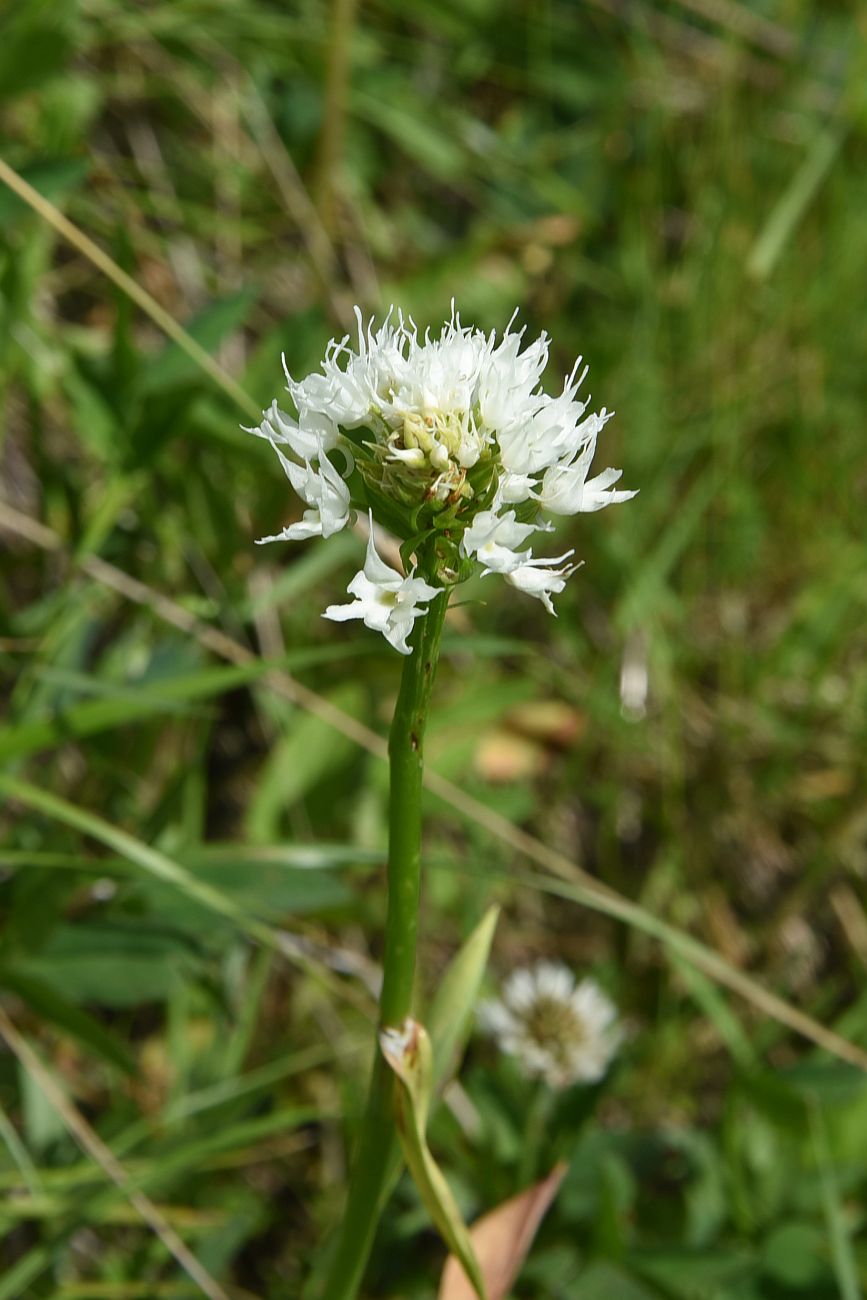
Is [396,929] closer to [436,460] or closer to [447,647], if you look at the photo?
[436,460]

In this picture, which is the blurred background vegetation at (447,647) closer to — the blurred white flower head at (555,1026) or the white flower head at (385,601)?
the blurred white flower head at (555,1026)

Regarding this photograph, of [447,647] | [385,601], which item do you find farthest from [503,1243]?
[385,601]

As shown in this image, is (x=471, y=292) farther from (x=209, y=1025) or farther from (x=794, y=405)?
(x=209, y=1025)

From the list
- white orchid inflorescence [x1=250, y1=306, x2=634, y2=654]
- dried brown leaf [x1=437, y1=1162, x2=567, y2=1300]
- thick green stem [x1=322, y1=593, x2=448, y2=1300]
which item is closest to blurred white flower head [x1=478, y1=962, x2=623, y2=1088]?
dried brown leaf [x1=437, y1=1162, x2=567, y2=1300]

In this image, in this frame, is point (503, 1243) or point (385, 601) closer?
point (385, 601)

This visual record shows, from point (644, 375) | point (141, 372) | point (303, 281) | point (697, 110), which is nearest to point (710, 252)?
point (644, 375)

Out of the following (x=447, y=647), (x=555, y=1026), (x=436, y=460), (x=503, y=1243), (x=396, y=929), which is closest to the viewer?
(x=436, y=460)
